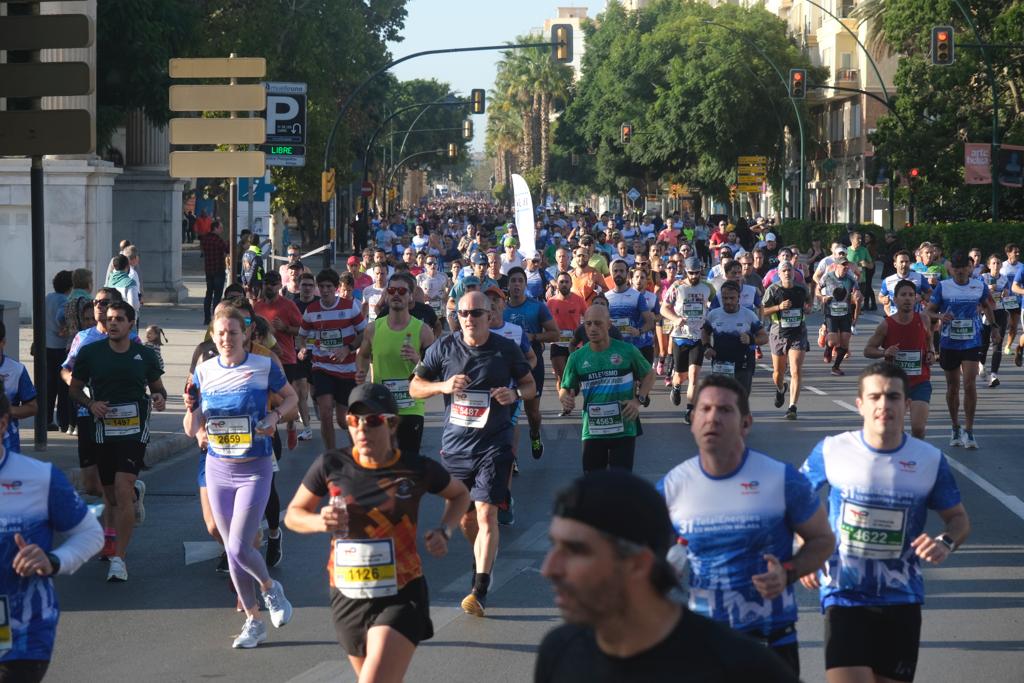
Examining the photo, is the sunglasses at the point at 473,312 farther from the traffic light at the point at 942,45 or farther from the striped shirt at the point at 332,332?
the traffic light at the point at 942,45

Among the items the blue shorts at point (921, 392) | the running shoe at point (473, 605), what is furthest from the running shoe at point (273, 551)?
the blue shorts at point (921, 392)

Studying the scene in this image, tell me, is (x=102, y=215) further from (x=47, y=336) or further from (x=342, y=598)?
(x=342, y=598)

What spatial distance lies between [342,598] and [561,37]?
Answer: 97.2ft

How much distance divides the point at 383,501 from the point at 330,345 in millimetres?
7912

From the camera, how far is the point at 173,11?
103 feet

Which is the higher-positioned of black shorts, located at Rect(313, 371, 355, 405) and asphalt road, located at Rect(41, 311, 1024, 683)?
black shorts, located at Rect(313, 371, 355, 405)

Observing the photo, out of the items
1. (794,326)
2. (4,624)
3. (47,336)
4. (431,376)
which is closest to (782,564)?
(4,624)

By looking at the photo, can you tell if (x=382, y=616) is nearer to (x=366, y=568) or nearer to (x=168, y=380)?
(x=366, y=568)

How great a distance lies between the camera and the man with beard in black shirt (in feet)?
9.48

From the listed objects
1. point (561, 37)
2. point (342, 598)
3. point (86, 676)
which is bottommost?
point (86, 676)

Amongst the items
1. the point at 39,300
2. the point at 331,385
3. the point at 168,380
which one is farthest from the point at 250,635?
the point at 168,380

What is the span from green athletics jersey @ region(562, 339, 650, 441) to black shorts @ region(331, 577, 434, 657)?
4.13 metres

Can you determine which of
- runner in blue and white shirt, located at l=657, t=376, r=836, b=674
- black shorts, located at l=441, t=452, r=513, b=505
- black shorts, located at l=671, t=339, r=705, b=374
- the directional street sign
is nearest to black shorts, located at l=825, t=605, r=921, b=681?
runner in blue and white shirt, located at l=657, t=376, r=836, b=674

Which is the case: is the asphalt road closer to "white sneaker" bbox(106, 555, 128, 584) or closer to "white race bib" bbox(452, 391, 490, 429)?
"white sneaker" bbox(106, 555, 128, 584)
